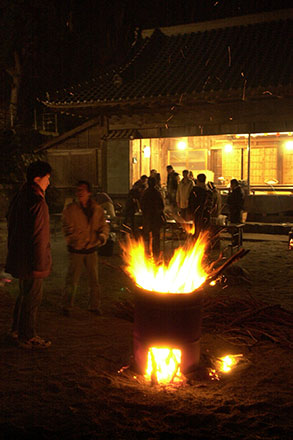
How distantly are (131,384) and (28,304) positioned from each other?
156 centimetres

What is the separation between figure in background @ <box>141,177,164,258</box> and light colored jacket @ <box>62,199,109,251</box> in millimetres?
3781

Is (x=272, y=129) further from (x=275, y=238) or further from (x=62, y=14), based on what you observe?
(x=62, y=14)

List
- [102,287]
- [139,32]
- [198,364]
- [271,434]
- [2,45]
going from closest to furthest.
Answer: [271,434]
[198,364]
[102,287]
[139,32]
[2,45]

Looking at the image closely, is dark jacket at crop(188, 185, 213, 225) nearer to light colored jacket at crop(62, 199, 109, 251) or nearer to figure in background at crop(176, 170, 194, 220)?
figure in background at crop(176, 170, 194, 220)

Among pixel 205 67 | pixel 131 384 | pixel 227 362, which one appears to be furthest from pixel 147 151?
pixel 131 384

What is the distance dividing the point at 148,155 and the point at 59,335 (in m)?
13.3

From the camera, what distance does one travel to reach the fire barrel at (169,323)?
14.9 feet

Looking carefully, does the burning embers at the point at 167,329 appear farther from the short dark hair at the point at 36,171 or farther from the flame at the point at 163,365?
the short dark hair at the point at 36,171

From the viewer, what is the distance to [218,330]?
611 centimetres

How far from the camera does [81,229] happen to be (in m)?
6.55

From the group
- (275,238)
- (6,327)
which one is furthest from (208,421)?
(275,238)

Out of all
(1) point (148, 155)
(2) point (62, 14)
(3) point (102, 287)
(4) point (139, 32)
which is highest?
(2) point (62, 14)

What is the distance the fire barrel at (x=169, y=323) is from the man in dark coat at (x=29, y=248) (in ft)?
4.04

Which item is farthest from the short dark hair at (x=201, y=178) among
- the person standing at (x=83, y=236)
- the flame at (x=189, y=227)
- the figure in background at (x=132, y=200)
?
the person standing at (x=83, y=236)
